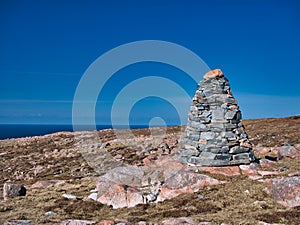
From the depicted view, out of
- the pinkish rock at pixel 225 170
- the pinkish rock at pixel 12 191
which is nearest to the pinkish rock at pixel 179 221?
the pinkish rock at pixel 225 170

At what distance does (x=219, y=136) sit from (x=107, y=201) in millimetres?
8634

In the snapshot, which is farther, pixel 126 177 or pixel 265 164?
pixel 265 164

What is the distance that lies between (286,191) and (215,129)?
25.0 ft

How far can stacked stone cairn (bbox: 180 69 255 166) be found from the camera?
2006cm

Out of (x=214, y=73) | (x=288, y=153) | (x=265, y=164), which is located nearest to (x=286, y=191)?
(x=265, y=164)

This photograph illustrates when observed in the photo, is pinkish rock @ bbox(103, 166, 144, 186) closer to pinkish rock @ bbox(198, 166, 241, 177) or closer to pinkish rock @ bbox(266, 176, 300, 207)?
pinkish rock @ bbox(198, 166, 241, 177)

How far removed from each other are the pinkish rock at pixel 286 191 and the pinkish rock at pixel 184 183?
12.9 ft

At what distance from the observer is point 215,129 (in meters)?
20.5

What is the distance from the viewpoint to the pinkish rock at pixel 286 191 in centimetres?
1311

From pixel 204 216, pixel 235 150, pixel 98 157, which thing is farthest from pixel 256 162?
pixel 98 157

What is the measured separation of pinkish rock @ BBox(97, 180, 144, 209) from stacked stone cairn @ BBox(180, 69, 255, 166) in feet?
18.6

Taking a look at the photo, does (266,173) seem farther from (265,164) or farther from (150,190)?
(150,190)

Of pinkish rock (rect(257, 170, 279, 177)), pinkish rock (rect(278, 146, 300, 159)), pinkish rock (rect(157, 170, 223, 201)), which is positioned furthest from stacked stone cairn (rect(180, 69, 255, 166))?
pinkish rock (rect(278, 146, 300, 159))

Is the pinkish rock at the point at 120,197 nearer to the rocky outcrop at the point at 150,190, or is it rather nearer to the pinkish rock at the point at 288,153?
the rocky outcrop at the point at 150,190
